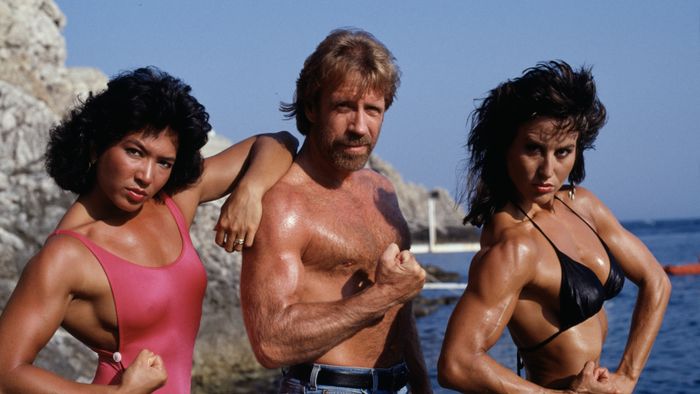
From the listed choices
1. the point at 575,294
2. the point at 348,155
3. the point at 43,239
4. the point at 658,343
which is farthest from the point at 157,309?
the point at 658,343

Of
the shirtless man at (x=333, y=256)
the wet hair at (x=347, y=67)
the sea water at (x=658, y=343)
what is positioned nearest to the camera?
the shirtless man at (x=333, y=256)

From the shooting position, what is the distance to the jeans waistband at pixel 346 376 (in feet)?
13.8

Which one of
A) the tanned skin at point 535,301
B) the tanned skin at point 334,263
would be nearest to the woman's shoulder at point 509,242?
the tanned skin at point 535,301

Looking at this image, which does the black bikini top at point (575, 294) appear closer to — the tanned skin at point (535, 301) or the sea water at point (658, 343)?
the tanned skin at point (535, 301)

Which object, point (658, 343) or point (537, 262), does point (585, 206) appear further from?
point (658, 343)

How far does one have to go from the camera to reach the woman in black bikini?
3846 mm

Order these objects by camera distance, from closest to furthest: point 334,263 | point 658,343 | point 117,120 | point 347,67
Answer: point 117,120, point 347,67, point 334,263, point 658,343

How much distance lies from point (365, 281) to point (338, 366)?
0.41 meters

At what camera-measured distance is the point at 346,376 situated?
4223mm

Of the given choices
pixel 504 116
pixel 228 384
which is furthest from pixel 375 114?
pixel 228 384

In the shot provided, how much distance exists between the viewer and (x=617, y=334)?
72.9 feet

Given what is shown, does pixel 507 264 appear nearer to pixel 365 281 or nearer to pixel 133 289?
pixel 365 281

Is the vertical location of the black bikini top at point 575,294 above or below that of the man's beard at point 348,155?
below

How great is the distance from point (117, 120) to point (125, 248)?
0.49m
